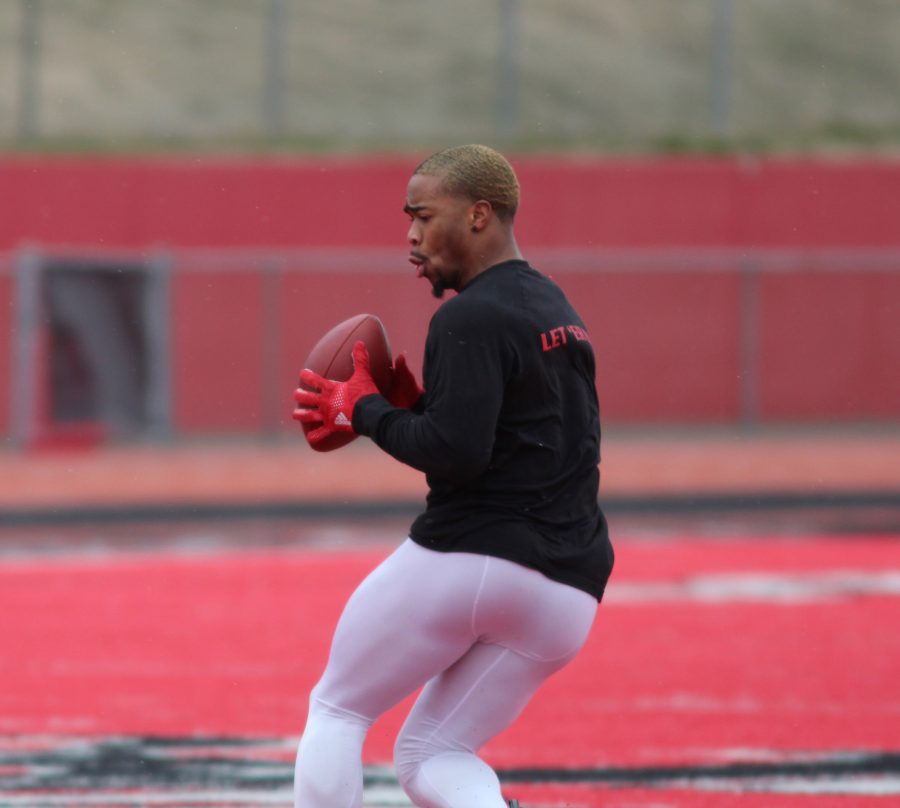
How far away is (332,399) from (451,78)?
25.2m

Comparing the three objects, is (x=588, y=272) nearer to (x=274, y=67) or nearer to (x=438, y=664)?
(x=274, y=67)

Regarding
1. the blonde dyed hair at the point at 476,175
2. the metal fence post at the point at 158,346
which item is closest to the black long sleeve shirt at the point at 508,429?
the blonde dyed hair at the point at 476,175

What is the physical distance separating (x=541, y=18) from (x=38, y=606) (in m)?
22.0

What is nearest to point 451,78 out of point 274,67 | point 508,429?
point 274,67

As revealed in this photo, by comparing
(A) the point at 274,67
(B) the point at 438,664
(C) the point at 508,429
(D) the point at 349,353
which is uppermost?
(A) the point at 274,67

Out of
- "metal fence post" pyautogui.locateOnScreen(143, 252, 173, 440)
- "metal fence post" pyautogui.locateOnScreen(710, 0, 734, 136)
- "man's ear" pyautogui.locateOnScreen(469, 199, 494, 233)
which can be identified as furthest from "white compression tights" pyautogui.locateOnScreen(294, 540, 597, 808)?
"metal fence post" pyautogui.locateOnScreen(710, 0, 734, 136)

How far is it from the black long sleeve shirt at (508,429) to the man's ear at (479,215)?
11cm

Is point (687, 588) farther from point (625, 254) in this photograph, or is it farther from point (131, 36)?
point (131, 36)

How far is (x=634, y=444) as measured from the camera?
69.2ft

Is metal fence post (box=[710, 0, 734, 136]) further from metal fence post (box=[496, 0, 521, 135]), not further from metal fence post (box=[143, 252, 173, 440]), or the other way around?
metal fence post (box=[143, 252, 173, 440])

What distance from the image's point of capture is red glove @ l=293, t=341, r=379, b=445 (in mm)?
4406

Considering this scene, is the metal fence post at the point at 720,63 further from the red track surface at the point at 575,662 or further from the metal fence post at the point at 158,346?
the red track surface at the point at 575,662

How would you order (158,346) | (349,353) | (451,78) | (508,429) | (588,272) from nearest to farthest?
(508,429) → (349,353) → (158,346) → (588,272) → (451,78)

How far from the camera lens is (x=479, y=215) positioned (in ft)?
14.1
